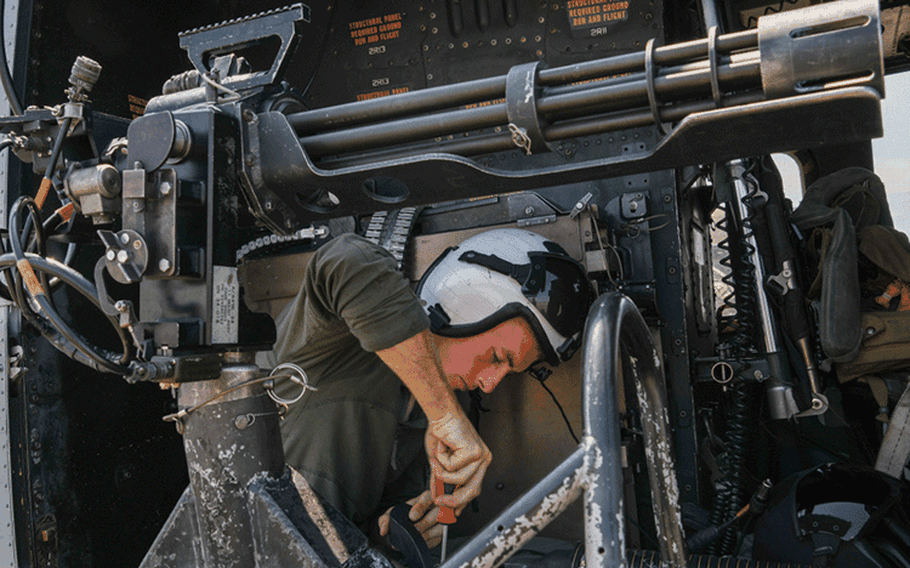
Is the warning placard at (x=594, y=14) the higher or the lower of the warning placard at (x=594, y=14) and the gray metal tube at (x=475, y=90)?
the higher

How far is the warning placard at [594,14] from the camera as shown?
10.1 ft

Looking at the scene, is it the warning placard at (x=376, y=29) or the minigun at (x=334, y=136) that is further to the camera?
the warning placard at (x=376, y=29)

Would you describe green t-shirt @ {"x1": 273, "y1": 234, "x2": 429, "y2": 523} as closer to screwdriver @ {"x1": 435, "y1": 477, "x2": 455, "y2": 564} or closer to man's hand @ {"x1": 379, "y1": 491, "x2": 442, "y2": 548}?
man's hand @ {"x1": 379, "y1": 491, "x2": 442, "y2": 548}

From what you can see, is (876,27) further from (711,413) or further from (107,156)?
(711,413)

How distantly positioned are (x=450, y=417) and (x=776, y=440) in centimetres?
234

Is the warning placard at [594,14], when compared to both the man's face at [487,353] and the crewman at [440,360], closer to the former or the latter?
the crewman at [440,360]

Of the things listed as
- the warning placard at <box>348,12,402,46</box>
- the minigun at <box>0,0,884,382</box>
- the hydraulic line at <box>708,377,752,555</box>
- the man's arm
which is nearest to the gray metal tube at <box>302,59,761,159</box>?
the minigun at <box>0,0,884,382</box>

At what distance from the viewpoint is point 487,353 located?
7.65 feet

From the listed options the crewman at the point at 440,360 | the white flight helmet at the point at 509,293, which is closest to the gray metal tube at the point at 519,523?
the crewman at the point at 440,360

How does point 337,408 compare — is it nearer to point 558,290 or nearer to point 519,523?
point 558,290

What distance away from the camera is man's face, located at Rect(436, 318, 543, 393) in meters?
2.31

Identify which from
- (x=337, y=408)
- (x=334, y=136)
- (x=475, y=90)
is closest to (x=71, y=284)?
(x=334, y=136)

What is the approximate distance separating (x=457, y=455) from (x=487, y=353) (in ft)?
1.29

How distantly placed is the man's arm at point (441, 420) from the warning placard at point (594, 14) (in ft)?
6.29
